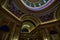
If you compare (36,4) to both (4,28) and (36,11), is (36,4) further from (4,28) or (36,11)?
(4,28)

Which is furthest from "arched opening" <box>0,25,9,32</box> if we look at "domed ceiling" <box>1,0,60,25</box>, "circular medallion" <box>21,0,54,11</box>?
"circular medallion" <box>21,0,54,11</box>

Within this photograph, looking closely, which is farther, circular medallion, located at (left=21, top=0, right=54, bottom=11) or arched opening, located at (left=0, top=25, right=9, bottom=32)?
circular medallion, located at (left=21, top=0, right=54, bottom=11)

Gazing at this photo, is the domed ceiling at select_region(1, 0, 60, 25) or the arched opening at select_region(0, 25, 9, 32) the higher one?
the domed ceiling at select_region(1, 0, 60, 25)

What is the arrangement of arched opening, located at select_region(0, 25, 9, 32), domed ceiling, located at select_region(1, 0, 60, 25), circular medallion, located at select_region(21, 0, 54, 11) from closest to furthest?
1. arched opening, located at select_region(0, 25, 9, 32)
2. domed ceiling, located at select_region(1, 0, 60, 25)
3. circular medallion, located at select_region(21, 0, 54, 11)

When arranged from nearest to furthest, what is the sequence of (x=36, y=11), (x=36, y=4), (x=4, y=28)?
1. (x=4, y=28)
2. (x=36, y=11)
3. (x=36, y=4)

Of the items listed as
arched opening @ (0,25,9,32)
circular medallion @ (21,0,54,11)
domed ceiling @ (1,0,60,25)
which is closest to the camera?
arched opening @ (0,25,9,32)

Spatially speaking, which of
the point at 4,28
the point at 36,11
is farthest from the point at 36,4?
the point at 4,28

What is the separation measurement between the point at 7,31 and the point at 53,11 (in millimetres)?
4138

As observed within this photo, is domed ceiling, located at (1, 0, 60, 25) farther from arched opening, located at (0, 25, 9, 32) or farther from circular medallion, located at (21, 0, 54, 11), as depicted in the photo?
arched opening, located at (0, 25, 9, 32)

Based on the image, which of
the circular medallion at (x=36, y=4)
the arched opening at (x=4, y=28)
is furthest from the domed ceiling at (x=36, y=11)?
the arched opening at (x=4, y=28)

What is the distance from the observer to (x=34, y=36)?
1050 cm

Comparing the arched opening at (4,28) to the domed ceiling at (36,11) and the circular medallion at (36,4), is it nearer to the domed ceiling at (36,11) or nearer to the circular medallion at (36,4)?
the domed ceiling at (36,11)

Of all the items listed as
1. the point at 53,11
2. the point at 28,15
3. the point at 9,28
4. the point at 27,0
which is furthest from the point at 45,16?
the point at 9,28

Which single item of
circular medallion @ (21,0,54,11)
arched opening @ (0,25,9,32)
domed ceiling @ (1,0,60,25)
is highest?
circular medallion @ (21,0,54,11)
